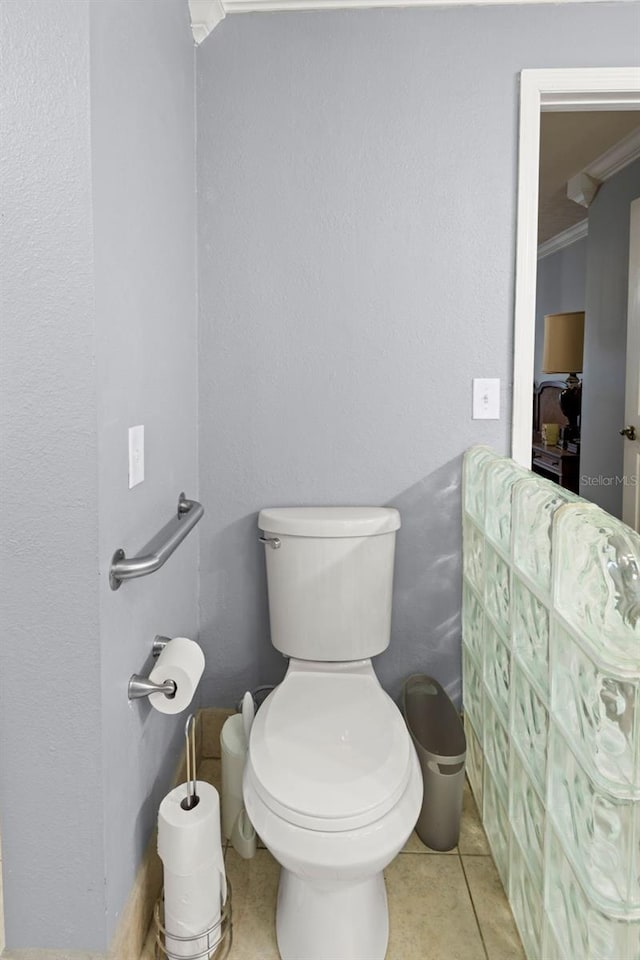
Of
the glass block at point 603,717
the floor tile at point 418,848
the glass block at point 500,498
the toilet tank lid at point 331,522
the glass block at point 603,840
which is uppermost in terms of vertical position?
the glass block at point 500,498

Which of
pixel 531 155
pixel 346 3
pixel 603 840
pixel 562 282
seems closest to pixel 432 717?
pixel 603 840

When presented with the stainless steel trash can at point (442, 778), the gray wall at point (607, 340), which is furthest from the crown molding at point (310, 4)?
the stainless steel trash can at point (442, 778)

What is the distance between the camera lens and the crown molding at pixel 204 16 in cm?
186

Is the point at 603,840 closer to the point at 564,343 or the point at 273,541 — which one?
the point at 273,541

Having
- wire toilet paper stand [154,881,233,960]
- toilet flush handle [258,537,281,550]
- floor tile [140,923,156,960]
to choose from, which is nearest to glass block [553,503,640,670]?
toilet flush handle [258,537,281,550]

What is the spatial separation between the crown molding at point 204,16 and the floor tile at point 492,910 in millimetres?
2254

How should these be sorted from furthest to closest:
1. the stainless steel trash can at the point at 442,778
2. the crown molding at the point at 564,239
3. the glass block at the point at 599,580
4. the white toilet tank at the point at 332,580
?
1. the crown molding at the point at 564,239
2. the white toilet tank at the point at 332,580
3. the stainless steel trash can at the point at 442,778
4. the glass block at the point at 599,580

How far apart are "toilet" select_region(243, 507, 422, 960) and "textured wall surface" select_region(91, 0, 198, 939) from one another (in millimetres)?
261

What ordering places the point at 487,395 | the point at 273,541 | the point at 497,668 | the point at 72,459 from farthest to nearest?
the point at 487,395
the point at 273,541
the point at 497,668
the point at 72,459

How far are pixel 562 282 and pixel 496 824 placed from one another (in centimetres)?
445

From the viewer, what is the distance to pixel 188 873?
1.39 metres

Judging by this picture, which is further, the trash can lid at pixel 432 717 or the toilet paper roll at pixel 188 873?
the trash can lid at pixel 432 717

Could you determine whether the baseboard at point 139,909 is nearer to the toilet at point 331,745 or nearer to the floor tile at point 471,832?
the toilet at point 331,745

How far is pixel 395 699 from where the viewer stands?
215 cm
